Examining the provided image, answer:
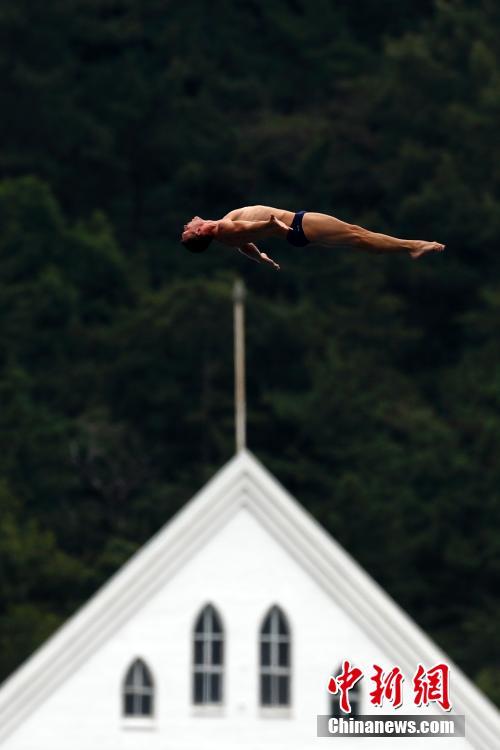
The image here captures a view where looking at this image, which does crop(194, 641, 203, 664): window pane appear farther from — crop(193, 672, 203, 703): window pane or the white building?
crop(193, 672, 203, 703): window pane

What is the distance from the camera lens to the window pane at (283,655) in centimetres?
5750

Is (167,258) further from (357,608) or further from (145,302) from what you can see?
(357,608)

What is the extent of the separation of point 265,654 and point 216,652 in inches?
40.9

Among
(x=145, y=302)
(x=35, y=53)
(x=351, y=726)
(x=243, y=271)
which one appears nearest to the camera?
(x=351, y=726)

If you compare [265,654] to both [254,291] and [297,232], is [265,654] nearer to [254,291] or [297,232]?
[297,232]

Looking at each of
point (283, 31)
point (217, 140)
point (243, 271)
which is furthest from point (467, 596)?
point (283, 31)

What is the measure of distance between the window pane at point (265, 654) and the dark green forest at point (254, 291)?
11.4 m

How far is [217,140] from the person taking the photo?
102250 mm

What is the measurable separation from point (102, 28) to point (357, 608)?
52662 millimetres

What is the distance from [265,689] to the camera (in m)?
57.2

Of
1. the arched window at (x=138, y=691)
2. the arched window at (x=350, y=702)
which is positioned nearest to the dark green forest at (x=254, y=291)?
the arched window at (x=350, y=702)

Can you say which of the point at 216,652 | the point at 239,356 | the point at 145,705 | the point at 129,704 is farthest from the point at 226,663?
the point at 239,356

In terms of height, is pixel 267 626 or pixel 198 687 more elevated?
pixel 267 626

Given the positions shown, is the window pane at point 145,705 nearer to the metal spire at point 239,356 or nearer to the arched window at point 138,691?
the arched window at point 138,691
